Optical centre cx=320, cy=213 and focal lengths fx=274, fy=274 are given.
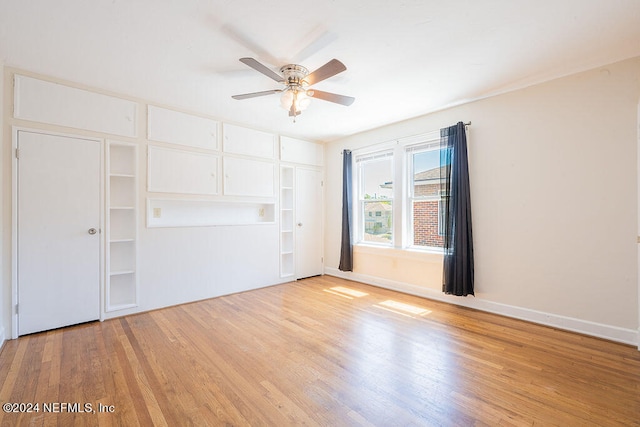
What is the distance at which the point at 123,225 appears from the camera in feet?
11.4

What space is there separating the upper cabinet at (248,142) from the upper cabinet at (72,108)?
3.90 ft

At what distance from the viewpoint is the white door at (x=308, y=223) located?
203 inches

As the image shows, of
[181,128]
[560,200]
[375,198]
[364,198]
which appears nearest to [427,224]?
[375,198]

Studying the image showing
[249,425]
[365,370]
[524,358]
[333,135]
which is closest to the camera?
[249,425]

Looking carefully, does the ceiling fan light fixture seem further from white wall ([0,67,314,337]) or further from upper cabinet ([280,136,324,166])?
upper cabinet ([280,136,324,166])

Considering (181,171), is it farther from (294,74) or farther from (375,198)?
(375,198)

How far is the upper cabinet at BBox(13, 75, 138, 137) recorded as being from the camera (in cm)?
276

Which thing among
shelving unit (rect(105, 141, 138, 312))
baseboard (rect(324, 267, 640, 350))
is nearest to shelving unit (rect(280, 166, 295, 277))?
baseboard (rect(324, 267, 640, 350))

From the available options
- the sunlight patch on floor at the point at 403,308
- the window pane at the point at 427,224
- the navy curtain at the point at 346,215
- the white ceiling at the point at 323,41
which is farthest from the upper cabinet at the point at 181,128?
the sunlight patch on floor at the point at 403,308

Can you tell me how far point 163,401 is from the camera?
1822mm

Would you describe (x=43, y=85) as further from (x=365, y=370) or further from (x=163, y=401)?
(x=365, y=370)

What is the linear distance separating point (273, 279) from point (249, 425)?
3.18 meters

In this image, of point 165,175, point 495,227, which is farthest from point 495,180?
point 165,175

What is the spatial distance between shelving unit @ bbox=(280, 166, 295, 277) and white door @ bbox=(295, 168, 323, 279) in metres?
0.11
